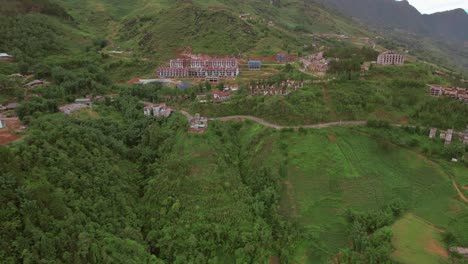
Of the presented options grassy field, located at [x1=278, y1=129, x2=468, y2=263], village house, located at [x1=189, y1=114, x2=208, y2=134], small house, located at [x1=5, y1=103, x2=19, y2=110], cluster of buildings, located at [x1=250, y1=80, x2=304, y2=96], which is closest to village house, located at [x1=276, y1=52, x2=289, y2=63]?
cluster of buildings, located at [x1=250, y1=80, x2=304, y2=96]

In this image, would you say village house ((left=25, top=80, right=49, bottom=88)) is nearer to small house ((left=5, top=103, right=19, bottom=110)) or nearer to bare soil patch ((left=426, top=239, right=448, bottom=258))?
small house ((left=5, top=103, right=19, bottom=110))

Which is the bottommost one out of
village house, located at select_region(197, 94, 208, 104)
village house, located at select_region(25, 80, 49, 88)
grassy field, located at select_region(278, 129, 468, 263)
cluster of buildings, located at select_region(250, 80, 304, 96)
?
grassy field, located at select_region(278, 129, 468, 263)

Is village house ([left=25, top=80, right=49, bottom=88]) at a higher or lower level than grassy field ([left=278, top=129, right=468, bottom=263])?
higher

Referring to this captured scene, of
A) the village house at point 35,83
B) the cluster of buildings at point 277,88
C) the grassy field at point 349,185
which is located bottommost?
the grassy field at point 349,185

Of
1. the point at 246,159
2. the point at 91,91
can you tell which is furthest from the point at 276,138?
the point at 91,91

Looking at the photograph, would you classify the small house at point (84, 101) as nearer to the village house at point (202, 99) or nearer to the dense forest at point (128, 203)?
the dense forest at point (128, 203)

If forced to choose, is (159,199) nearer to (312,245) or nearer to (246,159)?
(246,159)

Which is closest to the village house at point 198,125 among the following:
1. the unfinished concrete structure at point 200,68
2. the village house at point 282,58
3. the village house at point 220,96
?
the village house at point 220,96
